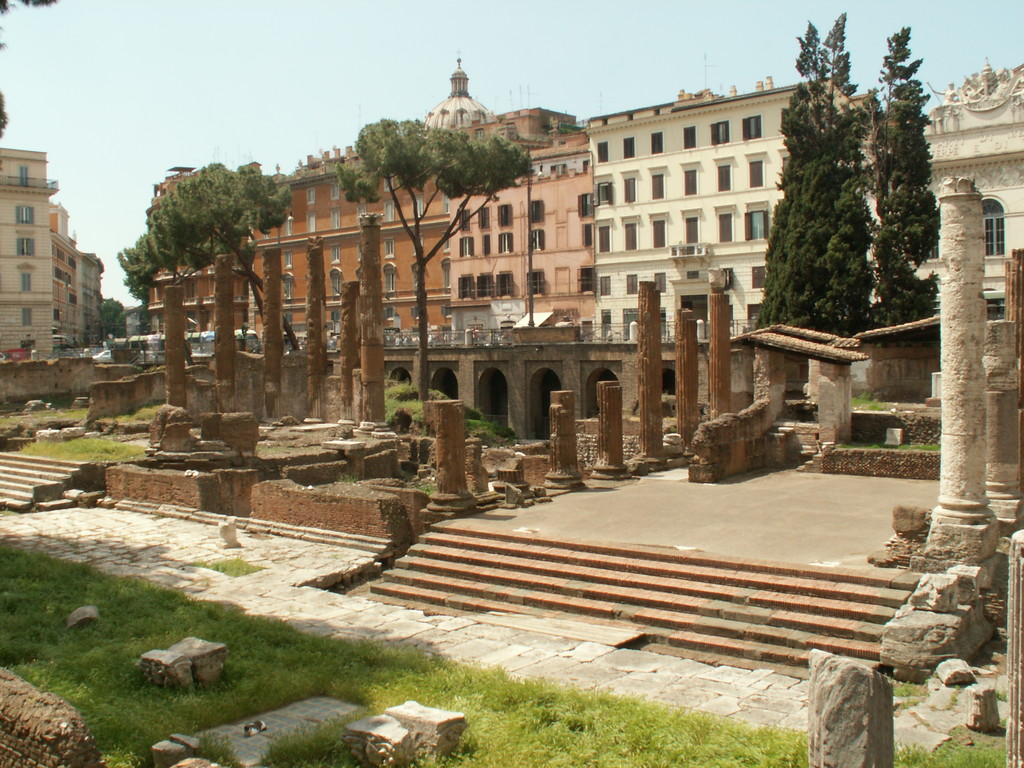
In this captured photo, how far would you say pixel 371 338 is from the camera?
80.9ft

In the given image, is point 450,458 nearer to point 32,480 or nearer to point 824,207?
point 32,480

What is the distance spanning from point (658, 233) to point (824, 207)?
1323 centimetres

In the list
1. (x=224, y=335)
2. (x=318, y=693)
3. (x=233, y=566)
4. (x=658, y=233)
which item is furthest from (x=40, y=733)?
(x=658, y=233)

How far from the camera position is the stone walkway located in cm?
924

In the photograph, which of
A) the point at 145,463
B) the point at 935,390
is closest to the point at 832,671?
the point at 145,463

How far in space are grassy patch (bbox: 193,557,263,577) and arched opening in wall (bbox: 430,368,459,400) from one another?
105 ft

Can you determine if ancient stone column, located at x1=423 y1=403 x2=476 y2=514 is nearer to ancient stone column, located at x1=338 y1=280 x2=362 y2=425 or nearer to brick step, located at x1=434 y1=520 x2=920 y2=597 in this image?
brick step, located at x1=434 y1=520 x2=920 y2=597

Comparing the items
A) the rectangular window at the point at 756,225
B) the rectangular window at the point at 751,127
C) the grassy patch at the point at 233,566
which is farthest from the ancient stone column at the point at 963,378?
the rectangular window at the point at 751,127

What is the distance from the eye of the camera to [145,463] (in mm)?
21109

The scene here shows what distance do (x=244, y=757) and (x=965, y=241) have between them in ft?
30.6

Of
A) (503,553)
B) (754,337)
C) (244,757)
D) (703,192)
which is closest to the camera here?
(244,757)

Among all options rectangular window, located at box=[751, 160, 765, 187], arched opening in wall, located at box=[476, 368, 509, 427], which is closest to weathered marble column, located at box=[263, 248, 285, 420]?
arched opening in wall, located at box=[476, 368, 509, 427]

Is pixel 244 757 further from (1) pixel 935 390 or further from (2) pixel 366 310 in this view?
(1) pixel 935 390

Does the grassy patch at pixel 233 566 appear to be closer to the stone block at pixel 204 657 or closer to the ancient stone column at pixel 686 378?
the stone block at pixel 204 657
